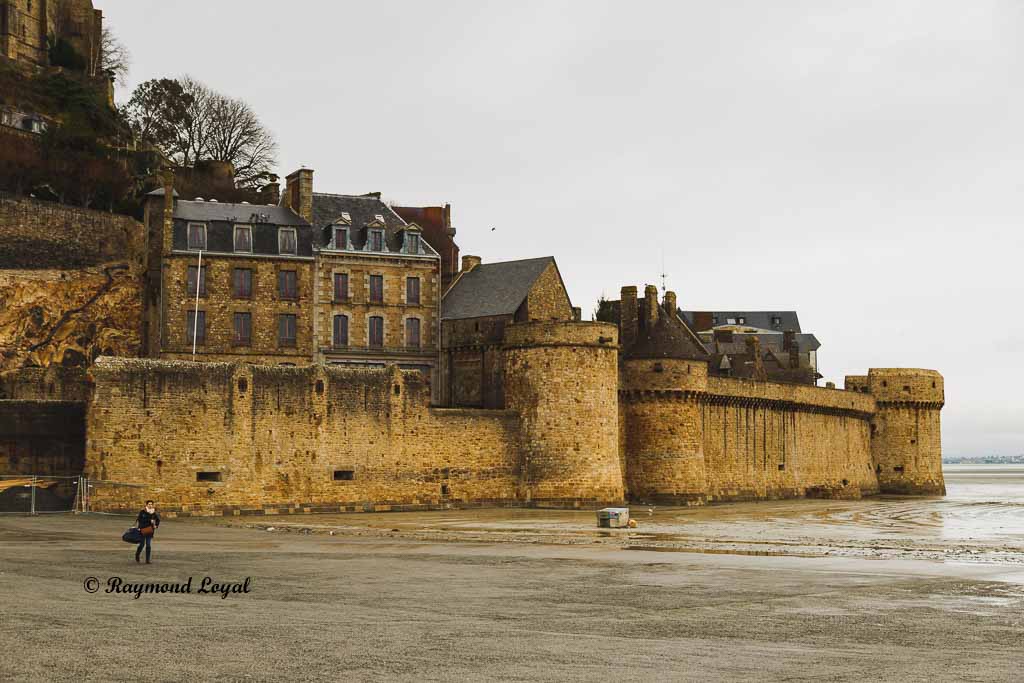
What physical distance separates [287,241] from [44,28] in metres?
34.8

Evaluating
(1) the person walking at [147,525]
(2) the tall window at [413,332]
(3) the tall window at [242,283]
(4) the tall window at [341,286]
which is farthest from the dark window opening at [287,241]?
(1) the person walking at [147,525]

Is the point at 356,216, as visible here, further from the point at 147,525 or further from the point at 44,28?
the point at 44,28

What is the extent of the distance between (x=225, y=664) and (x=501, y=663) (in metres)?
2.77

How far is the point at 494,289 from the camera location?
51.5 meters

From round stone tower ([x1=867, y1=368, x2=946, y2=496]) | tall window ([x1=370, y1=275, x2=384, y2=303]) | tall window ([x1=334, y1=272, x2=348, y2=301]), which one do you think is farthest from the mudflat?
round stone tower ([x1=867, y1=368, x2=946, y2=496])

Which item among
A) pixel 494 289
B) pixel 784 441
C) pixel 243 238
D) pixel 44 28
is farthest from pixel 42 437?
pixel 44 28

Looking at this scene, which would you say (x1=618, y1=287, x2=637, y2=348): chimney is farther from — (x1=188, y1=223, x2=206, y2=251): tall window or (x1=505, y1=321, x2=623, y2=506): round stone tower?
(x1=188, y1=223, x2=206, y2=251): tall window

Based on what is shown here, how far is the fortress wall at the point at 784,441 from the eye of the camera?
53.0 m

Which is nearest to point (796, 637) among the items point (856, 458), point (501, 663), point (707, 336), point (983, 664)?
point (983, 664)

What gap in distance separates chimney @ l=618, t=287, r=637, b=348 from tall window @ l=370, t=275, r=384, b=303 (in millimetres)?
9438

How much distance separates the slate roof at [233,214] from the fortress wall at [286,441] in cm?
1183

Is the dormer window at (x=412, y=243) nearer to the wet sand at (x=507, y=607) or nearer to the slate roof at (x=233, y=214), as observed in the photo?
the slate roof at (x=233, y=214)

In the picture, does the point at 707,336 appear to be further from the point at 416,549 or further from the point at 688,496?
the point at 416,549

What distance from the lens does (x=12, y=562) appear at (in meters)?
Answer: 21.3
